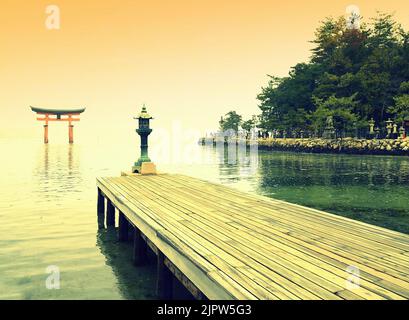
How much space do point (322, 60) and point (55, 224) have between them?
5476cm

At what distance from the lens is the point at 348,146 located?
144 ft

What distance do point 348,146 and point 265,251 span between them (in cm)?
4254

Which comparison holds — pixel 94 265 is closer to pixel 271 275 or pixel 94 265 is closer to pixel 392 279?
pixel 271 275

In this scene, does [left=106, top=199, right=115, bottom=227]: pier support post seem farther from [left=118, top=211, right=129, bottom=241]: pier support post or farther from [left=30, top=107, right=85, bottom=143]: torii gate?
[left=30, top=107, right=85, bottom=143]: torii gate

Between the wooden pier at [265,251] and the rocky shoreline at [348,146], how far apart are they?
3560 centimetres

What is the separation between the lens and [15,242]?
8.75 metres

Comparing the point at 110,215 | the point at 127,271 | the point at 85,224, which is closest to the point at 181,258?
the point at 127,271

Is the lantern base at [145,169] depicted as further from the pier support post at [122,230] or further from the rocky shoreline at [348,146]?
the rocky shoreline at [348,146]

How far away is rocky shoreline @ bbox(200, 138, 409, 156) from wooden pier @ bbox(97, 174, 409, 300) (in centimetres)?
3560

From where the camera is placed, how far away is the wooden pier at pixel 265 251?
3430 millimetres

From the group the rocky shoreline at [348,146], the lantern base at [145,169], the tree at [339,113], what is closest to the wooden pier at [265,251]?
the lantern base at [145,169]

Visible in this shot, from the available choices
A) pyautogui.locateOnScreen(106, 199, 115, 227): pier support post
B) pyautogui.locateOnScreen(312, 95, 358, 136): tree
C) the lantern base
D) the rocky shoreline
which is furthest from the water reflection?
pyautogui.locateOnScreen(312, 95, 358, 136): tree

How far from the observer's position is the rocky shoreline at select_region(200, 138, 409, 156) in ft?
127
